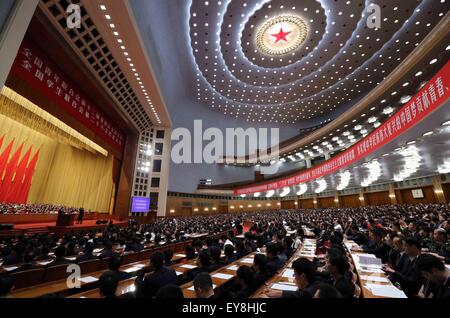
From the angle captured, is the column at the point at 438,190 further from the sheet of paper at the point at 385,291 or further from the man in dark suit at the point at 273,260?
the man in dark suit at the point at 273,260

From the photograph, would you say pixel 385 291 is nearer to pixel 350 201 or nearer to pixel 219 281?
pixel 219 281

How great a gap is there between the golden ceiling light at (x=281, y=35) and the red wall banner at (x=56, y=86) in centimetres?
1273

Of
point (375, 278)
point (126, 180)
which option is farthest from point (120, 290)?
point (126, 180)

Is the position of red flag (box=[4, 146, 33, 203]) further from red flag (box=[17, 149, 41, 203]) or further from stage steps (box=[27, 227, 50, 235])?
stage steps (box=[27, 227, 50, 235])

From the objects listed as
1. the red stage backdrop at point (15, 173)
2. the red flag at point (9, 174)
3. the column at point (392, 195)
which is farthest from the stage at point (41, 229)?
the column at point (392, 195)

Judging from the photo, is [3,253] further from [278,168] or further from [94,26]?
[278,168]

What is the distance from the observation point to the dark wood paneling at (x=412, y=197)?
14.6m

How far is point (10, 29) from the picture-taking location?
4387 millimetres

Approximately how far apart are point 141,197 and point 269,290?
14.7 metres

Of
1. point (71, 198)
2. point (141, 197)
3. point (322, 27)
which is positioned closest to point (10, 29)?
point (141, 197)

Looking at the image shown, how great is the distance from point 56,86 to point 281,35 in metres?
14.9

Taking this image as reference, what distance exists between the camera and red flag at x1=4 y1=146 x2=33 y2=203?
1168 centimetres

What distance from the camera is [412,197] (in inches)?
619

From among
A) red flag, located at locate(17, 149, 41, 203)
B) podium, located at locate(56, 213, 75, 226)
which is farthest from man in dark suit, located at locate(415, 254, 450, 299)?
red flag, located at locate(17, 149, 41, 203)
